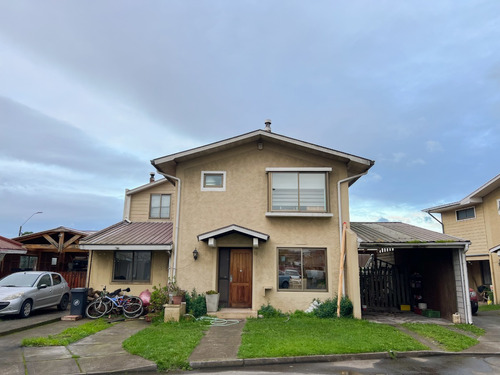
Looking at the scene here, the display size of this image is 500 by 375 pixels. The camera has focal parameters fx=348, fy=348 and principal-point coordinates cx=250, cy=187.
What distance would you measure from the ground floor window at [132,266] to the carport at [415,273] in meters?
8.44

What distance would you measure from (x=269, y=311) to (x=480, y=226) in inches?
593

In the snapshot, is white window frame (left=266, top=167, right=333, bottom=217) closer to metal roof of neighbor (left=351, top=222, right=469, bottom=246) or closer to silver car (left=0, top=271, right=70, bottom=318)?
metal roof of neighbor (left=351, top=222, right=469, bottom=246)

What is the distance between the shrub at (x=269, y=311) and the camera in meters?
12.0

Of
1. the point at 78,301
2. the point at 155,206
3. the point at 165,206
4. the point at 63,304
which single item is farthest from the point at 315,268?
the point at 155,206

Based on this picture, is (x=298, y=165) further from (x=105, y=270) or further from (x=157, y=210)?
(x=157, y=210)

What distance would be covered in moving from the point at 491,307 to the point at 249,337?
1479cm

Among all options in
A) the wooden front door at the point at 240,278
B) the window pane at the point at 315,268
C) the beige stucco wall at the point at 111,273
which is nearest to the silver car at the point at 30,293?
the beige stucco wall at the point at 111,273

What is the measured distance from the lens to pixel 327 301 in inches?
480

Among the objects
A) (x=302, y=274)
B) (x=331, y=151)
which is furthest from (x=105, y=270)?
(x=331, y=151)

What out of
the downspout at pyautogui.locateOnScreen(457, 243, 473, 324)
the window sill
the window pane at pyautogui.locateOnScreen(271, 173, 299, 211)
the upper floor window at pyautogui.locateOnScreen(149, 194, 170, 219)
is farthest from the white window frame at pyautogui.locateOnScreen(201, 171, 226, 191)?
the downspout at pyautogui.locateOnScreen(457, 243, 473, 324)

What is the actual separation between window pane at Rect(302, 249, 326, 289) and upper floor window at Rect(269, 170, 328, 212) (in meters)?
1.62

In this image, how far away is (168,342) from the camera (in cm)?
830

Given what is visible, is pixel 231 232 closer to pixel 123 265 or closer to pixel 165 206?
pixel 123 265

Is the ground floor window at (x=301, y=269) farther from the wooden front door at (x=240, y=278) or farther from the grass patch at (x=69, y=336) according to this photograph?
the grass patch at (x=69, y=336)
